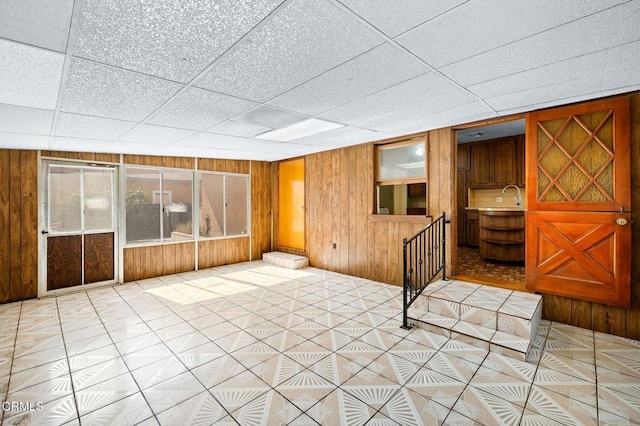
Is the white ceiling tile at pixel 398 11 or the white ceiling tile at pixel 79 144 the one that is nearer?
the white ceiling tile at pixel 398 11

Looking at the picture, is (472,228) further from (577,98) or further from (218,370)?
(218,370)

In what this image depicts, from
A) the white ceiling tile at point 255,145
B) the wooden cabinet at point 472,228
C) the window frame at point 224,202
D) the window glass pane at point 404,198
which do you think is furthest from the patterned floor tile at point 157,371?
the wooden cabinet at point 472,228

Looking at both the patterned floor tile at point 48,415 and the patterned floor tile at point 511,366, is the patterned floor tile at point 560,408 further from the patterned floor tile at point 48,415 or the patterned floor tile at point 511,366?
the patterned floor tile at point 48,415

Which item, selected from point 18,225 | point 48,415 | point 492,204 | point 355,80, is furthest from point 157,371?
point 492,204

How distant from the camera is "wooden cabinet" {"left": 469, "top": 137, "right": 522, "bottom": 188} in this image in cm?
639

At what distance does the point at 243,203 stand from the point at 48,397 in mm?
5064

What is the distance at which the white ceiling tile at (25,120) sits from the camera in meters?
2.75

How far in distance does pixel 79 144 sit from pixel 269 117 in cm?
315

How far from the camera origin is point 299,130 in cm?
405

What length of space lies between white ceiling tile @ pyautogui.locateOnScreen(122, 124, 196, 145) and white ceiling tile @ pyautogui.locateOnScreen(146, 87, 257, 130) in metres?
0.25

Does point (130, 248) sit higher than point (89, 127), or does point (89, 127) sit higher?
point (89, 127)

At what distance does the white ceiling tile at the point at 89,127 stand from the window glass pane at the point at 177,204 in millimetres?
1897

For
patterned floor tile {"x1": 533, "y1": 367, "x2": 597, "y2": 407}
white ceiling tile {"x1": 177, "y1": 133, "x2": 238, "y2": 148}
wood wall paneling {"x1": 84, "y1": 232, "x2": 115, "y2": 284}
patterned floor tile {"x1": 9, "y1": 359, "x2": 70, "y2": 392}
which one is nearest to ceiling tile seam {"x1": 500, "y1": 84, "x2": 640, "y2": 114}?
patterned floor tile {"x1": 533, "y1": 367, "x2": 597, "y2": 407}

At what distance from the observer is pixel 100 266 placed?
5.18 m
